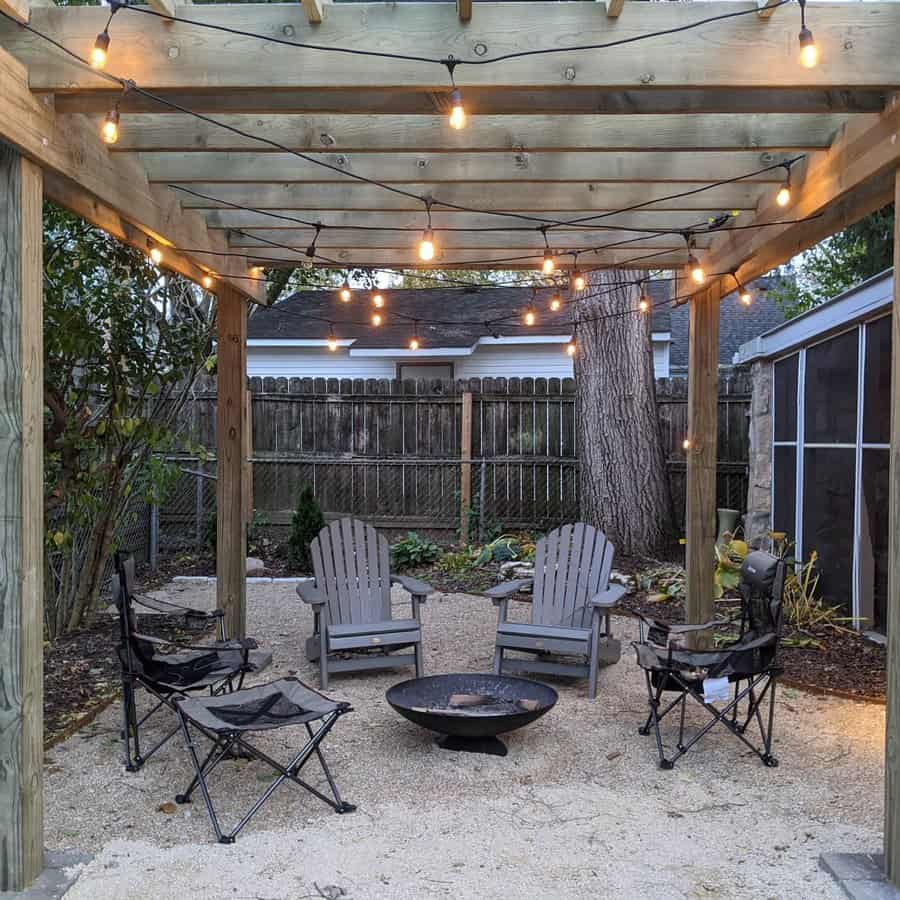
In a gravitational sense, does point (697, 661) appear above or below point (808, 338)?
below

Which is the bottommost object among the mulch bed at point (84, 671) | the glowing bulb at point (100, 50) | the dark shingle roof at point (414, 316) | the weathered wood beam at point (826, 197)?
the mulch bed at point (84, 671)

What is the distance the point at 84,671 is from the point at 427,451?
561 centimetres

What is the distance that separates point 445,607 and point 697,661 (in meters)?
3.38

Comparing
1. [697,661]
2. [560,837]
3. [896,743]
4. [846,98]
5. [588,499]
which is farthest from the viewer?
[588,499]

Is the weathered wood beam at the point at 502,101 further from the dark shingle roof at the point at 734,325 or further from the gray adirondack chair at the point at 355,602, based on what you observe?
the dark shingle roof at the point at 734,325

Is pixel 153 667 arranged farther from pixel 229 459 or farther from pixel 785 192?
pixel 785 192

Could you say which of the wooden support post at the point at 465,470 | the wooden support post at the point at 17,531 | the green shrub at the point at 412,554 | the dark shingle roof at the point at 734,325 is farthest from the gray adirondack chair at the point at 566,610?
the dark shingle roof at the point at 734,325

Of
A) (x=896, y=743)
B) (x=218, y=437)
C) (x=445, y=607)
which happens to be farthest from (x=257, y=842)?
(x=445, y=607)

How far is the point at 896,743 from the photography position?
262cm

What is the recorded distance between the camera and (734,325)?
648 inches

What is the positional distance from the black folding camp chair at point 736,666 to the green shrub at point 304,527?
4.81 meters

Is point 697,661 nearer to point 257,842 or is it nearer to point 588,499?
point 257,842

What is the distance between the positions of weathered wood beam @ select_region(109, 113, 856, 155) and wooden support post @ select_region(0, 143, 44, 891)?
86 centimetres

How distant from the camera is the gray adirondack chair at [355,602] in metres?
4.77
